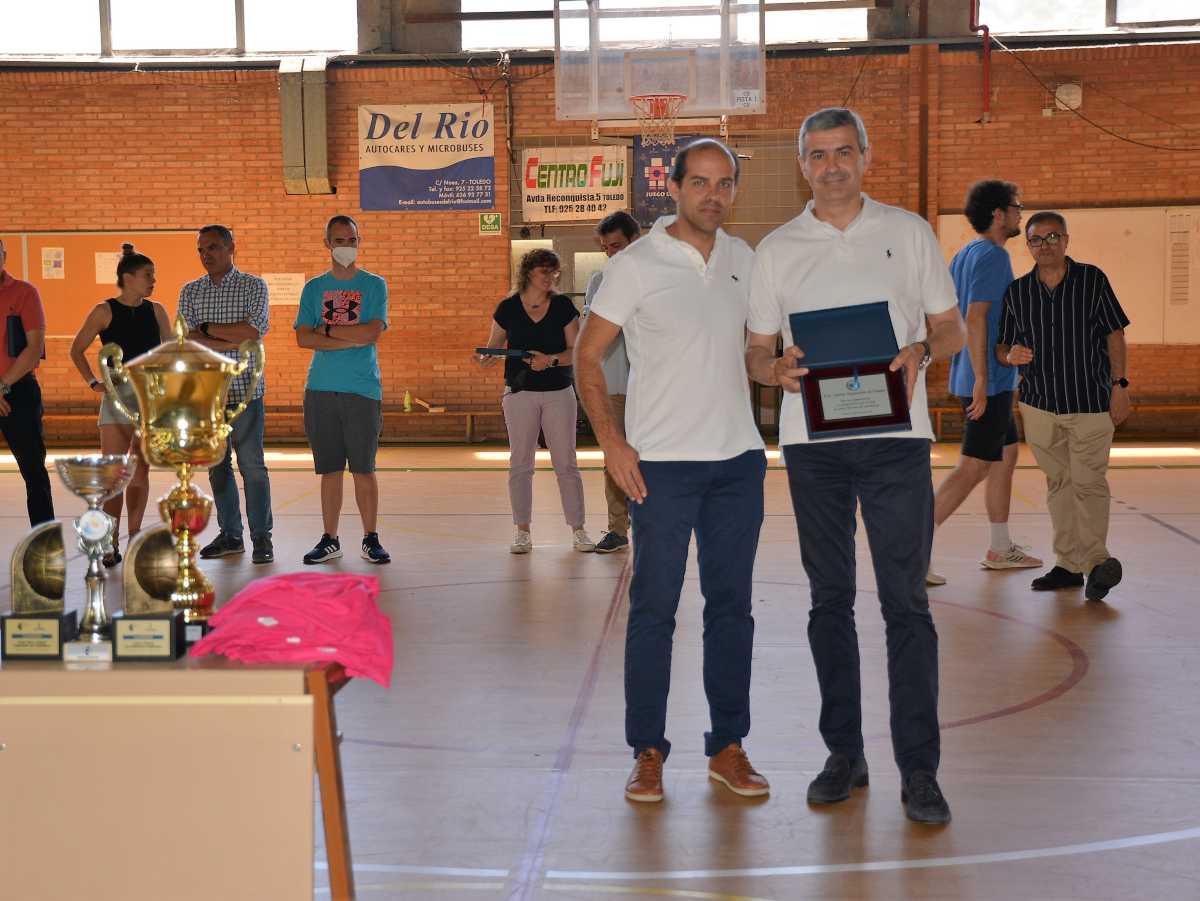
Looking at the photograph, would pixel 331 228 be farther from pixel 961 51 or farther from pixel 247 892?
pixel 961 51

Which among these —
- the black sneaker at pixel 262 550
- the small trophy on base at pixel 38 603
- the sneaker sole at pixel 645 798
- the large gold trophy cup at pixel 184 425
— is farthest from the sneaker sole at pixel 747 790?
the black sneaker at pixel 262 550

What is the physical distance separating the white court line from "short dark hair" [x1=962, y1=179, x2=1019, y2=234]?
3.69 meters

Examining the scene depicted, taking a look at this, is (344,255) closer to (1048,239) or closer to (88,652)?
(1048,239)

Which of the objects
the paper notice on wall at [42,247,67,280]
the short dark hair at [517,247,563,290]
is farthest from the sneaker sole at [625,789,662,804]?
the paper notice on wall at [42,247,67,280]

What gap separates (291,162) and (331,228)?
8.03 meters

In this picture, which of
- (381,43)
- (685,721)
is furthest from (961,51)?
(685,721)

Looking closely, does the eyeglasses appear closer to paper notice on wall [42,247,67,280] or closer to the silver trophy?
the silver trophy

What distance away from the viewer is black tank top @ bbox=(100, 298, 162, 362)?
703 cm

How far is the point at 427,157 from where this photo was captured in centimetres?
1456

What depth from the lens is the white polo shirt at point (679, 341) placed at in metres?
3.44

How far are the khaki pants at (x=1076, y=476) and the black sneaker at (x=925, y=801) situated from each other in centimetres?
298

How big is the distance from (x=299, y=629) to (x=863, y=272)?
1718 millimetres

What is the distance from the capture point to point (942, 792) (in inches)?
138

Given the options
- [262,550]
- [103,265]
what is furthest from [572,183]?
[262,550]
